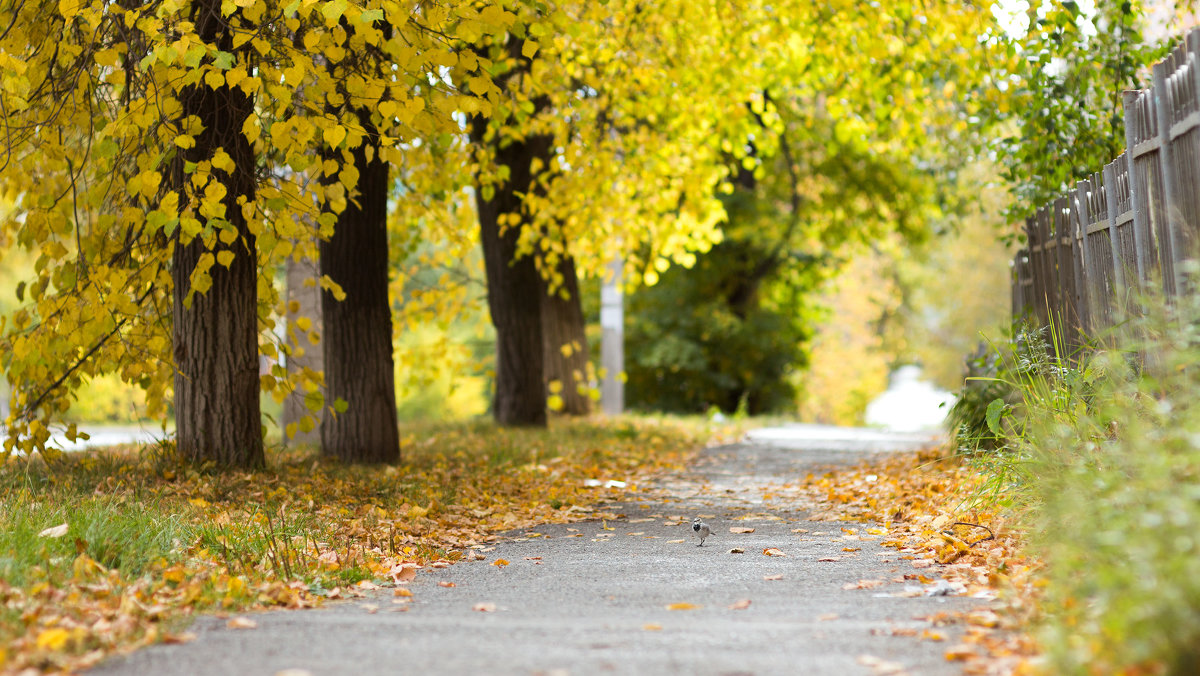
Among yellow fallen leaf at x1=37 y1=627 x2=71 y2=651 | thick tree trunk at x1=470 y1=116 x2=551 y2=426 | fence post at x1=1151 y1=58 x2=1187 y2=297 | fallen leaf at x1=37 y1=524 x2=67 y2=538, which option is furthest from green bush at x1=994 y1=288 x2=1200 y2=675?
thick tree trunk at x1=470 y1=116 x2=551 y2=426

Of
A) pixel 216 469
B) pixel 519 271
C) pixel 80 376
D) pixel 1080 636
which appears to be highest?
pixel 519 271

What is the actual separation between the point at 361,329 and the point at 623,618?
551 cm

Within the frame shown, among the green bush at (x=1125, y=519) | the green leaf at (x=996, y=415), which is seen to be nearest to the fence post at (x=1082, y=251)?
the green leaf at (x=996, y=415)

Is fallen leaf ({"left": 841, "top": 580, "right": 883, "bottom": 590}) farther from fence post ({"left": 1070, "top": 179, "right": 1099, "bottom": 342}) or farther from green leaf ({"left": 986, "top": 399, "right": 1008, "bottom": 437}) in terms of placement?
fence post ({"left": 1070, "top": 179, "right": 1099, "bottom": 342})

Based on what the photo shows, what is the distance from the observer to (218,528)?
555 cm

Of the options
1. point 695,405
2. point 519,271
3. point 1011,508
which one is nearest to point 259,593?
point 1011,508

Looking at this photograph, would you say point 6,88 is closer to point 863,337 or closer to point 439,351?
point 439,351

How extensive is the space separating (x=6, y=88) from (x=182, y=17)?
1128 mm

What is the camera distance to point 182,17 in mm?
6801

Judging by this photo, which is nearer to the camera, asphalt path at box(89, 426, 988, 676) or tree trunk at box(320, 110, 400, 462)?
asphalt path at box(89, 426, 988, 676)

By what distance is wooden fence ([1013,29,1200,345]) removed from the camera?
4941 millimetres

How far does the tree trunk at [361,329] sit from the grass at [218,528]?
38cm

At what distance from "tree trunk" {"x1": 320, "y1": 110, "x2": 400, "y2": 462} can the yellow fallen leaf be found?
5.72 metres

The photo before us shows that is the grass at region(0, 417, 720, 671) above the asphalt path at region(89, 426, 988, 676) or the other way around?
above
